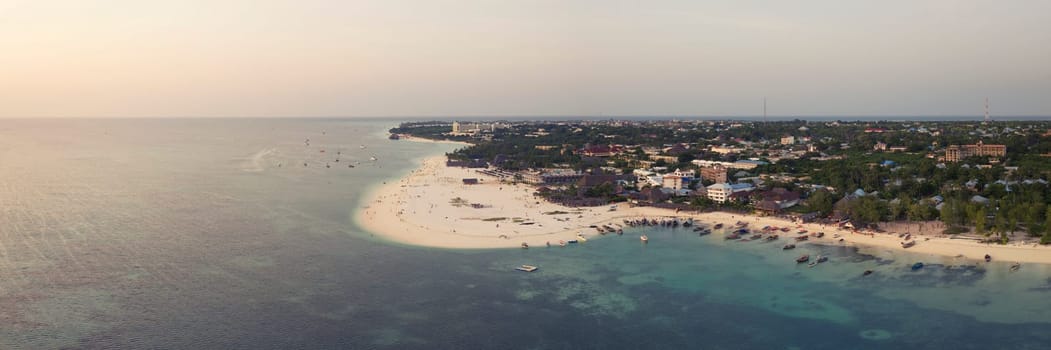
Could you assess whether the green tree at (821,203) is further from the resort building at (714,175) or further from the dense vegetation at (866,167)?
the resort building at (714,175)

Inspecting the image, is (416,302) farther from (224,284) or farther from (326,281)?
(224,284)

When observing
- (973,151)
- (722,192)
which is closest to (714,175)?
(722,192)

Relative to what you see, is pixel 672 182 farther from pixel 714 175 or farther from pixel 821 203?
pixel 821 203

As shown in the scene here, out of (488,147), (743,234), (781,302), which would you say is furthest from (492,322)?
(488,147)

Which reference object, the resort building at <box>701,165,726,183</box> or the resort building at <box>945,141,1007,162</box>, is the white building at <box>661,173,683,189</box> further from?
the resort building at <box>945,141,1007,162</box>

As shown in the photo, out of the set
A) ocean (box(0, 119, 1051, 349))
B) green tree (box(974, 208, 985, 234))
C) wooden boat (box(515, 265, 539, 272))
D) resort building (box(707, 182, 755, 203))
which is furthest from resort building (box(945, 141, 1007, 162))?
wooden boat (box(515, 265, 539, 272))

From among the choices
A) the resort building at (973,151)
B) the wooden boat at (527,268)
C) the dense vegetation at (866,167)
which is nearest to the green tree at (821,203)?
the dense vegetation at (866,167)
